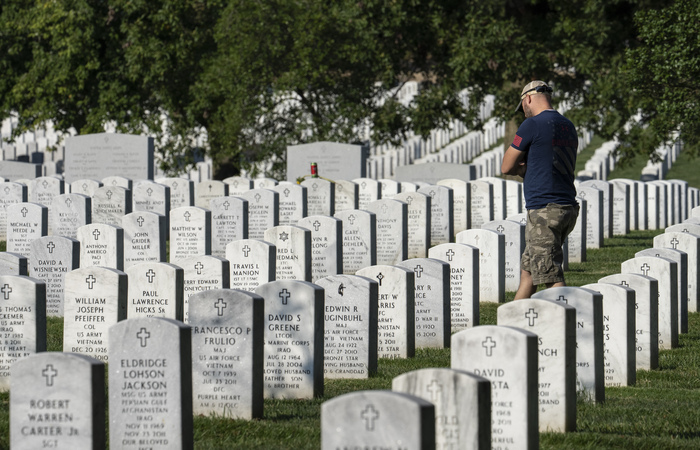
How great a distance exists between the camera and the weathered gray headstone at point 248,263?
35.4 ft

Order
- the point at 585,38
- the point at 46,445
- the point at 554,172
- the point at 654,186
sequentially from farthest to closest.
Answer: the point at 585,38 < the point at 654,186 < the point at 554,172 < the point at 46,445

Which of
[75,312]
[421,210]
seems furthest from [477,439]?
[421,210]

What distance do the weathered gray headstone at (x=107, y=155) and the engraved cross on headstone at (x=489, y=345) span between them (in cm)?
1793

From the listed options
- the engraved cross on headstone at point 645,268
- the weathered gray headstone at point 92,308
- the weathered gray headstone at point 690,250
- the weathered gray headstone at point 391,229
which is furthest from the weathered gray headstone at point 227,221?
the engraved cross on headstone at point 645,268

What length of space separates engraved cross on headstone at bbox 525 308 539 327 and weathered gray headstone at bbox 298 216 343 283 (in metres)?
6.31

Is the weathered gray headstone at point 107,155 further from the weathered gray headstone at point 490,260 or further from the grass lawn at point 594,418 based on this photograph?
the grass lawn at point 594,418

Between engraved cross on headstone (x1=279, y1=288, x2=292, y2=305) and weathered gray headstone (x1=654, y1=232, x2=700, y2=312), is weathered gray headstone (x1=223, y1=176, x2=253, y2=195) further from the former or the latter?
engraved cross on headstone (x1=279, y1=288, x2=292, y2=305)

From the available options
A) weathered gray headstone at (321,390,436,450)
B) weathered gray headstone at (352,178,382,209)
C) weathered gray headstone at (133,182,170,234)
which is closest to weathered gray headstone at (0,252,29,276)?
weathered gray headstone at (321,390,436,450)

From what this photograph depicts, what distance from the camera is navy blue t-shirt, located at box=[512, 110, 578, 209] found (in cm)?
848

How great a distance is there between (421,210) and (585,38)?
11249mm

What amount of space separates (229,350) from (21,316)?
1.77 metres

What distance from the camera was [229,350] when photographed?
703cm

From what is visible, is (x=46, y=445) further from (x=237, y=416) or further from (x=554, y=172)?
(x=554, y=172)

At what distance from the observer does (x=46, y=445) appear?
566 cm
